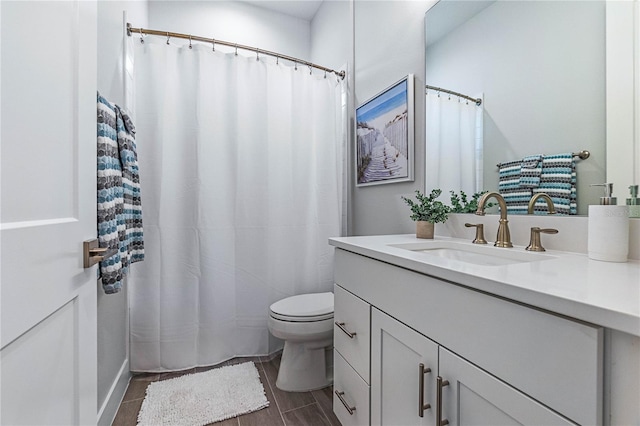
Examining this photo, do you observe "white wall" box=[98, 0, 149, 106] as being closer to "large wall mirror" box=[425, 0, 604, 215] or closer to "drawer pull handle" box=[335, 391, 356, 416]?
"large wall mirror" box=[425, 0, 604, 215]

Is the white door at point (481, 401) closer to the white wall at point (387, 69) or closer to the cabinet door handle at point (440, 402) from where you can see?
the cabinet door handle at point (440, 402)

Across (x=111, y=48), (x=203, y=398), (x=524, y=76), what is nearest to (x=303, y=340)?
(x=203, y=398)

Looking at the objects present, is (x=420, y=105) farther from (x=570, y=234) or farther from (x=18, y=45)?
(x=18, y=45)

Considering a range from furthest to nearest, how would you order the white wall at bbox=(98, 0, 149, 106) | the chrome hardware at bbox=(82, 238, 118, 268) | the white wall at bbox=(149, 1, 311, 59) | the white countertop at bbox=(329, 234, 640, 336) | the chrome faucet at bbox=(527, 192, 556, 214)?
the white wall at bbox=(149, 1, 311, 59) < the white wall at bbox=(98, 0, 149, 106) < the chrome faucet at bbox=(527, 192, 556, 214) < the chrome hardware at bbox=(82, 238, 118, 268) < the white countertop at bbox=(329, 234, 640, 336)

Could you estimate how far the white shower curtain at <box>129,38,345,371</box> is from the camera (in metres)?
1.78

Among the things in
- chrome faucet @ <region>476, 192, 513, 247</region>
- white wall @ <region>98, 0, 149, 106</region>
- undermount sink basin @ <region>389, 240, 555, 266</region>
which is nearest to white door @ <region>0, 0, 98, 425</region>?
white wall @ <region>98, 0, 149, 106</region>

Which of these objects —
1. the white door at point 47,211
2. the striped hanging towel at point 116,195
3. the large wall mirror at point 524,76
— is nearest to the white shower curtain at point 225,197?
the striped hanging towel at point 116,195

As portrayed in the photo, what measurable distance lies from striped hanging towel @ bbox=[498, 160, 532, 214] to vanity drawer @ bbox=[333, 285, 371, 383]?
0.67 meters

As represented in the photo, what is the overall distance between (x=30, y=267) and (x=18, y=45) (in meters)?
0.38

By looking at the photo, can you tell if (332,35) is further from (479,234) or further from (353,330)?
(353,330)

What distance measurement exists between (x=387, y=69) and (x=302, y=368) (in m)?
1.83

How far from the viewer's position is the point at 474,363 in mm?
671

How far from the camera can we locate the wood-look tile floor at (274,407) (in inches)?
56.2

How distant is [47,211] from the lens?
592mm
